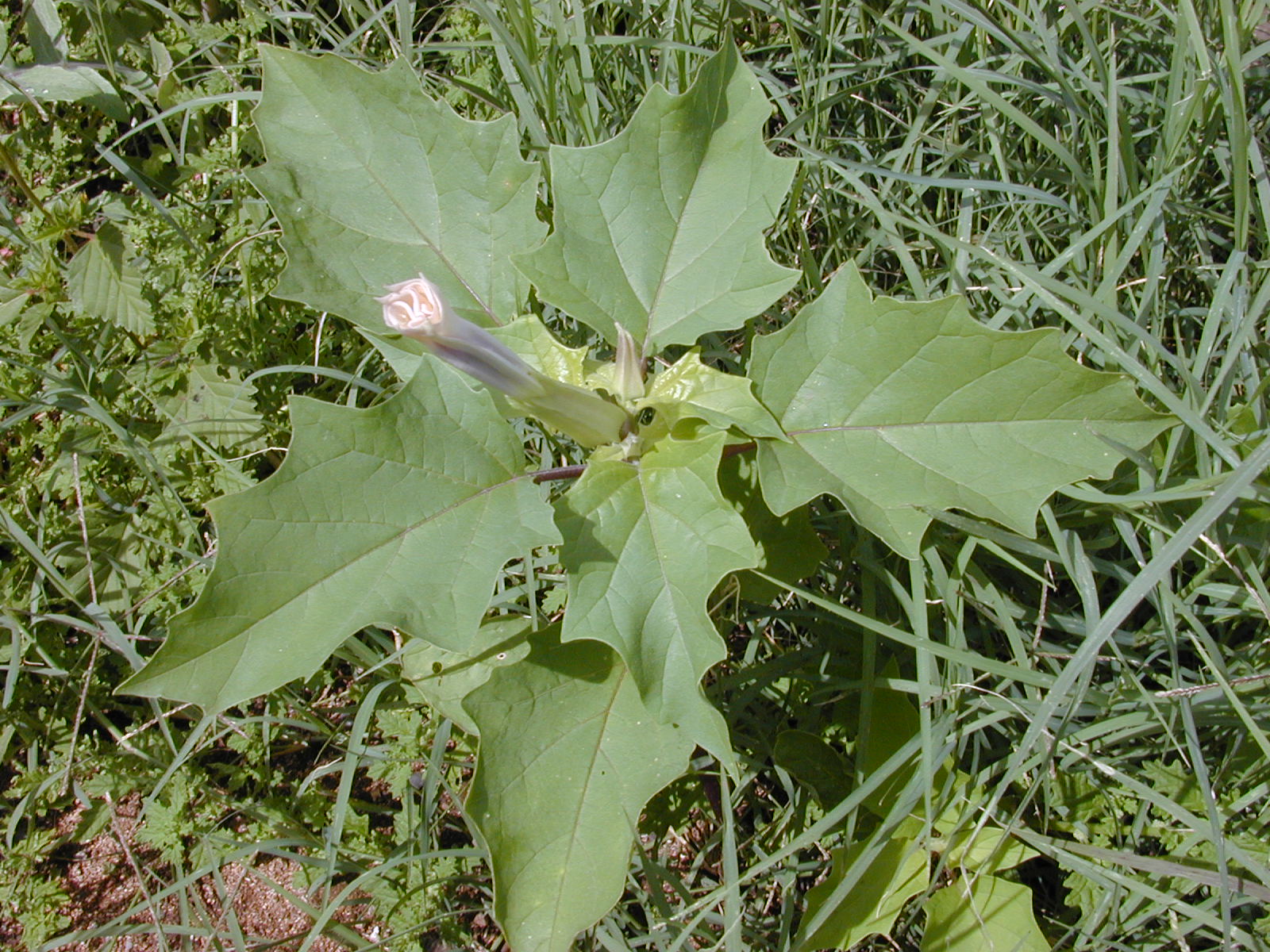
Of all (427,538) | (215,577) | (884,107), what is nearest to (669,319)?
(427,538)

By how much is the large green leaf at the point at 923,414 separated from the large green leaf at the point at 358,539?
1.70 ft

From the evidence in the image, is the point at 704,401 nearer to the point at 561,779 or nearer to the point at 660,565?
the point at 660,565

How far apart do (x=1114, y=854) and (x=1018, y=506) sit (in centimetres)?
90

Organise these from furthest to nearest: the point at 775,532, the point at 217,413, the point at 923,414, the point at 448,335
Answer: the point at 217,413 → the point at 775,532 → the point at 923,414 → the point at 448,335

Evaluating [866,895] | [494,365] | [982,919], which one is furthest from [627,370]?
[982,919]

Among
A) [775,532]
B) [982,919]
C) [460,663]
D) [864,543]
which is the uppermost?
[775,532]

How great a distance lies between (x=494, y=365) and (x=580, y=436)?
1.09 feet

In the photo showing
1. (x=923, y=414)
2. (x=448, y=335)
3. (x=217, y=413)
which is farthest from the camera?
(x=217, y=413)

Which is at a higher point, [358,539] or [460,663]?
[358,539]

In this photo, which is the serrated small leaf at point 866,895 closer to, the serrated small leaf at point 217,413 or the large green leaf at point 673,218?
the large green leaf at point 673,218

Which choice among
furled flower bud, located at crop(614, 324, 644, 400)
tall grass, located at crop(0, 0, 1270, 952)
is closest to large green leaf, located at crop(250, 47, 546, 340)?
furled flower bud, located at crop(614, 324, 644, 400)

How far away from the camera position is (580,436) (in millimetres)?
1826

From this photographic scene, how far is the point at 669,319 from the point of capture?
2027 mm

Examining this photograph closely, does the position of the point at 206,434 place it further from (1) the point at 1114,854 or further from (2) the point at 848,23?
(1) the point at 1114,854
